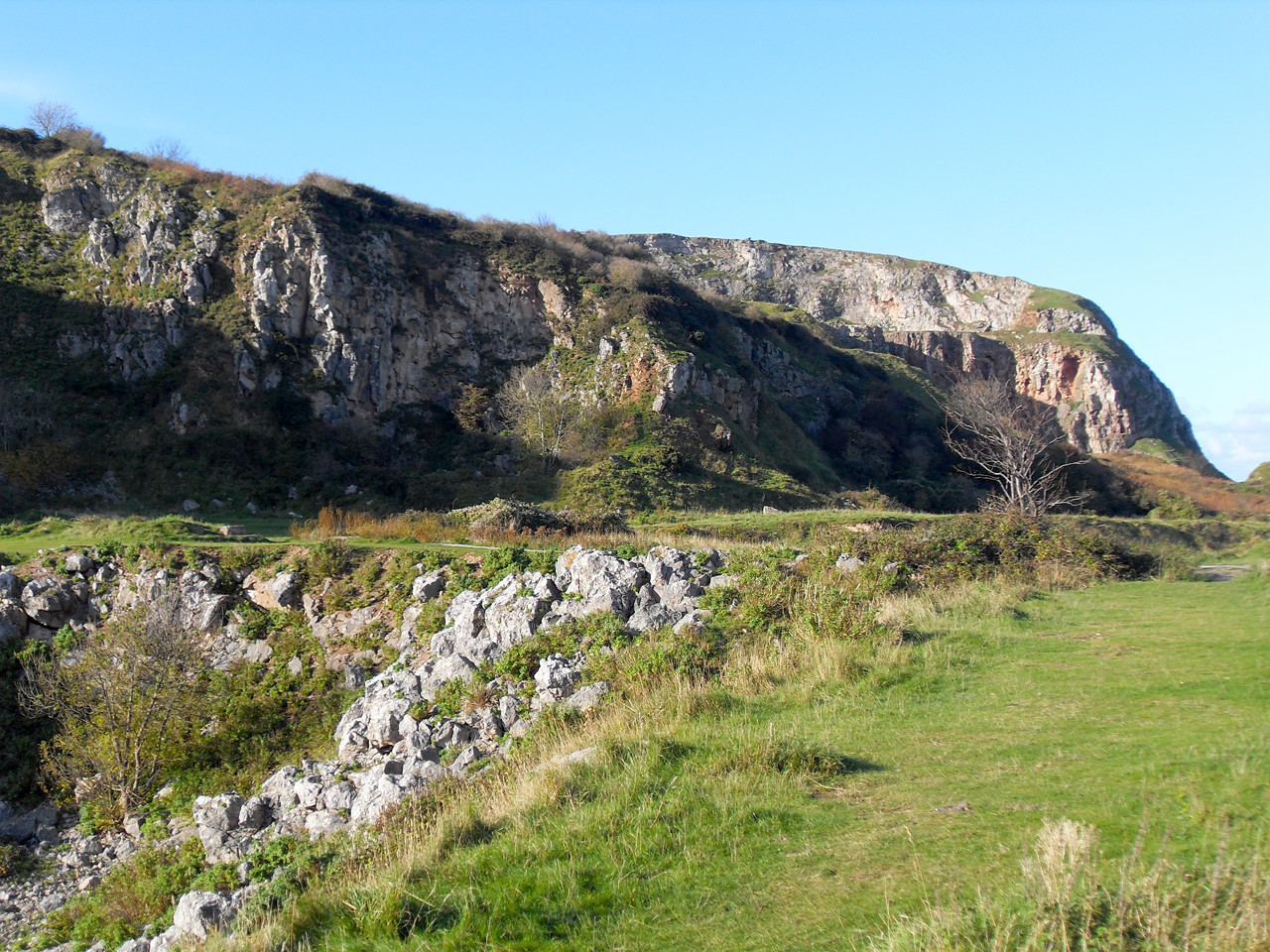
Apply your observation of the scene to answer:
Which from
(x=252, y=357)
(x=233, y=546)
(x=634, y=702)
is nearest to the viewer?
(x=634, y=702)

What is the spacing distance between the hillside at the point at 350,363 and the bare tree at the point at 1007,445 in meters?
2.85

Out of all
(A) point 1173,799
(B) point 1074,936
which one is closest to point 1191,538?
(A) point 1173,799

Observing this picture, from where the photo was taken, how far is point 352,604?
584 inches

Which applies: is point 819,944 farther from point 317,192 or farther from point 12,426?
point 317,192

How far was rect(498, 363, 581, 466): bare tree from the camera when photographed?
126 feet

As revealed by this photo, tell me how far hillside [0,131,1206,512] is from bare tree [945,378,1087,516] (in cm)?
285

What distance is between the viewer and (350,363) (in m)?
40.1

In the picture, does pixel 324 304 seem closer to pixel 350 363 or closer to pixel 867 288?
pixel 350 363

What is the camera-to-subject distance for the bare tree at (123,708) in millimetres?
12227

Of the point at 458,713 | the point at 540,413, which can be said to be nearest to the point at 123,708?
the point at 458,713

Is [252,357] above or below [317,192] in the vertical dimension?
below

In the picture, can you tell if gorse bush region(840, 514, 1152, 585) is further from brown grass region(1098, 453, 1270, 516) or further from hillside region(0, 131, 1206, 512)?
brown grass region(1098, 453, 1270, 516)

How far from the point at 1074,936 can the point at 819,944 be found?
121 centimetres

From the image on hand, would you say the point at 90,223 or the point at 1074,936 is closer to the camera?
the point at 1074,936
